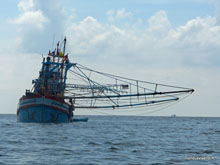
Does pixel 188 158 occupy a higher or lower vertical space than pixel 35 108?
lower

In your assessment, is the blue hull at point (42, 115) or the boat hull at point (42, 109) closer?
the boat hull at point (42, 109)

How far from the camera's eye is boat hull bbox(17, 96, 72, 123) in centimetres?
5475

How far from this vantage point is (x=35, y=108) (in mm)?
55219

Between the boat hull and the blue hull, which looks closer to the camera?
the boat hull

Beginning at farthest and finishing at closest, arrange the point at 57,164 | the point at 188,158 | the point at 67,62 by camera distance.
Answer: the point at 67,62 → the point at 188,158 → the point at 57,164

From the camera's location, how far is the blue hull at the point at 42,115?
55.2 metres

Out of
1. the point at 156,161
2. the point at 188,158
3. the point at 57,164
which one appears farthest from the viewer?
the point at 188,158

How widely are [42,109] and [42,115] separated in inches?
34.2

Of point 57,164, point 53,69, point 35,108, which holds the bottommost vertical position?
point 57,164

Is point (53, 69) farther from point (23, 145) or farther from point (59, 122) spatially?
point (23, 145)

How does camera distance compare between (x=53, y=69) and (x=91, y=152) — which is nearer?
(x=91, y=152)

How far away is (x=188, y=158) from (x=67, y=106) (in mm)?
38011

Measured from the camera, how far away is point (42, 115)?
181ft

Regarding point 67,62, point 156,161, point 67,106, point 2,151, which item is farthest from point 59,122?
point 156,161
